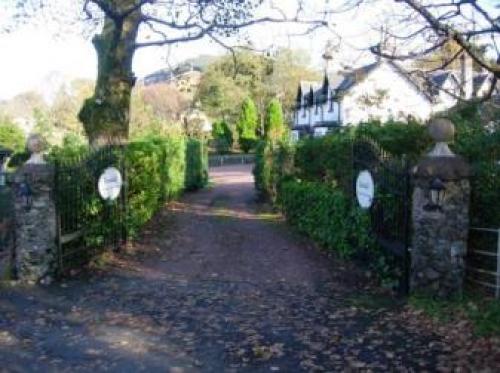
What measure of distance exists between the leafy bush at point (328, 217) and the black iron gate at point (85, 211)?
12.8 feet

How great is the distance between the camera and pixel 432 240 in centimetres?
764

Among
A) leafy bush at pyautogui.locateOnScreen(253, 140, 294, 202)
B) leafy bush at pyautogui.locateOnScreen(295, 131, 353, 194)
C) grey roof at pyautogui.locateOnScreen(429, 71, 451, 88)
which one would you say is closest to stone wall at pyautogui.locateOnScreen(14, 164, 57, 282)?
leafy bush at pyautogui.locateOnScreen(295, 131, 353, 194)

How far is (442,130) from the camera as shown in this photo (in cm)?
751

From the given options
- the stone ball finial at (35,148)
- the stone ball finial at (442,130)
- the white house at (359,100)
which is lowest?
the stone ball finial at (35,148)

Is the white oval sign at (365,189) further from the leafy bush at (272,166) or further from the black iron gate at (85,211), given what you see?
the leafy bush at (272,166)

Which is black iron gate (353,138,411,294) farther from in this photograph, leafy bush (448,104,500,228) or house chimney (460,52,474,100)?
house chimney (460,52,474,100)

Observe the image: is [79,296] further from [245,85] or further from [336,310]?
[245,85]

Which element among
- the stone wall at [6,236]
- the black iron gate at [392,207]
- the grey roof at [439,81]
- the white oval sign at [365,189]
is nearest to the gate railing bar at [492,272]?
the black iron gate at [392,207]

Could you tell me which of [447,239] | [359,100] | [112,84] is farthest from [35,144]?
[359,100]

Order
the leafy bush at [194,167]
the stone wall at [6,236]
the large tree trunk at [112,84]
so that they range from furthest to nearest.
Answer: the leafy bush at [194,167] < the large tree trunk at [112,84] < the stone wall at [6,236]

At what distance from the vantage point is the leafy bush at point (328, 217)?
10312mm

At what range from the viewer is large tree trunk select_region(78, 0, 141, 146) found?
46.8ft

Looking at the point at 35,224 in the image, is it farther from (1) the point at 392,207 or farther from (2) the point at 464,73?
(2) the point at 464,73

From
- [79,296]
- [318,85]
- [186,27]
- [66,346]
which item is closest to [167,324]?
[66,346]
